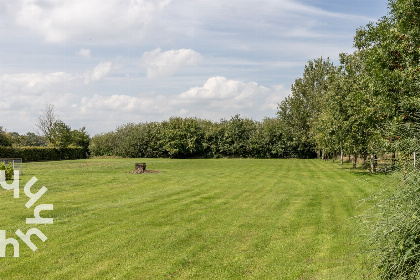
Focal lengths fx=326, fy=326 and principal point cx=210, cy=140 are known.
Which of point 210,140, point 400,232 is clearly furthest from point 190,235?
point 210,140

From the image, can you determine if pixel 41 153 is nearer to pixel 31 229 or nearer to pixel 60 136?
pixel 60 136

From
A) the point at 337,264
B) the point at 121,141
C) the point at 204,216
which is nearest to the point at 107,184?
the point at 204,216

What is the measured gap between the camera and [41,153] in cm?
5222

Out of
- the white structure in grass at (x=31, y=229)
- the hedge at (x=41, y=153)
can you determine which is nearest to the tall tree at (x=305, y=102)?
the hedge at (x=41, y=153)

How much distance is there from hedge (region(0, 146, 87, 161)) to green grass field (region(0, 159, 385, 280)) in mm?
36113

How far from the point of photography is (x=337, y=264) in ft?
24.3

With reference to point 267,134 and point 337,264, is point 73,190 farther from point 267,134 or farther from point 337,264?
point 267,134

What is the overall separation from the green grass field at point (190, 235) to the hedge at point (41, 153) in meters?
36.1

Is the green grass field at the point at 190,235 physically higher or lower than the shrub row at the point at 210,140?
lower

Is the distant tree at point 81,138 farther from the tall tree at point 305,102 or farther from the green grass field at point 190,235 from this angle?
the green grass field at point 190,235

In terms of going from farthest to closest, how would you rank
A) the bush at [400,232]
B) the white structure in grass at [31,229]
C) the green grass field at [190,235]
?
the white structure in grass at [31,229]
the green grass field at [190,235]
the bush at [400,232]

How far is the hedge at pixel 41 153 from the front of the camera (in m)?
48.1

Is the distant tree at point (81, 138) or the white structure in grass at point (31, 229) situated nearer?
the white structure in grass at point (31, 229)

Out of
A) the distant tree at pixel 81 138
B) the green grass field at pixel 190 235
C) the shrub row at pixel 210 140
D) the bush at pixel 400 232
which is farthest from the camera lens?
the distant tree at pixel 81 138
